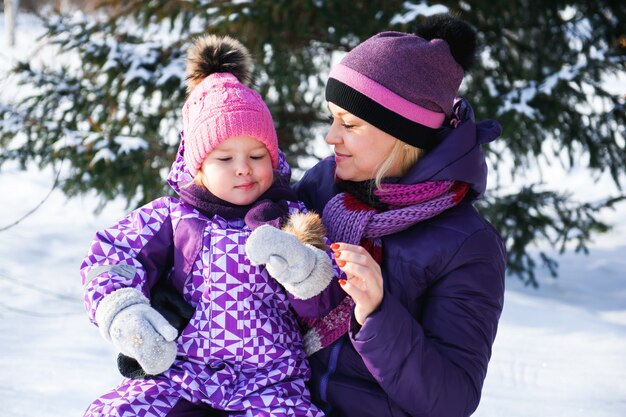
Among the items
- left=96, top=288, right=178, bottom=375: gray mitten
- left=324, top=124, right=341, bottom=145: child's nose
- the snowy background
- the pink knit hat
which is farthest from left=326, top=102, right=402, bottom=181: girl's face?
the snowy background

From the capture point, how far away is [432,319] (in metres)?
1.90

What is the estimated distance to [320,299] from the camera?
74.8 inches

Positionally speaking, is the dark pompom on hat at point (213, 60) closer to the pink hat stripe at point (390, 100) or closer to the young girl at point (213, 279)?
the young girl at point (213, 279)

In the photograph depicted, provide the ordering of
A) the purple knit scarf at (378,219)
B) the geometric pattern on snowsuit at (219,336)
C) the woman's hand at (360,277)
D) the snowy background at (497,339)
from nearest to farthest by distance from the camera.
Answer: the woman's hand at (360,277) → the geometric pattern on snowsuit at (219,336) → the purple knit scarf at (378,219) → the snowy background at (497,339)

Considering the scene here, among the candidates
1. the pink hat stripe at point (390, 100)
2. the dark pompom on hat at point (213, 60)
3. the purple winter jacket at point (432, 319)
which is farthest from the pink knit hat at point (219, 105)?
the purple winter jacket at point (432, 319)

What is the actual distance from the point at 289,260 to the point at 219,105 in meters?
0.64

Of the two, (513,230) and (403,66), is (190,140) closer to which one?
(403,66)

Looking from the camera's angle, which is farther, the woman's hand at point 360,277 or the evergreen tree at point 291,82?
the evergreen tree at point 291,82

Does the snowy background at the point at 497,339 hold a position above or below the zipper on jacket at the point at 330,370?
below

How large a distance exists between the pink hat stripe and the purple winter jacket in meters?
0.09

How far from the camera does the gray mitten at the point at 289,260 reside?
5.49ft

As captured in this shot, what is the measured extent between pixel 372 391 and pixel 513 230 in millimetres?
3590

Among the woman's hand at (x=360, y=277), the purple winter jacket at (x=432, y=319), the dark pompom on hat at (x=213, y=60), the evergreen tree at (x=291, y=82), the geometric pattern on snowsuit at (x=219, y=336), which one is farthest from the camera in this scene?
the evergreen tree at (x=291, y=82)

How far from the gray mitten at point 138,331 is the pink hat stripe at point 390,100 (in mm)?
868
